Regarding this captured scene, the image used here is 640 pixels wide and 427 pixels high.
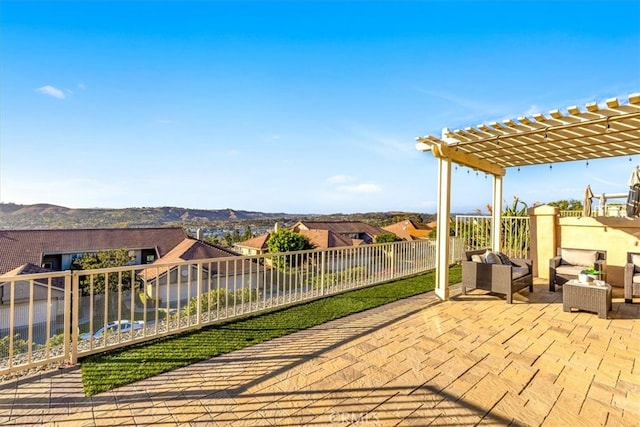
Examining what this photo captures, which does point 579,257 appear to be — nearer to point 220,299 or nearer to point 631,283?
point 631,283

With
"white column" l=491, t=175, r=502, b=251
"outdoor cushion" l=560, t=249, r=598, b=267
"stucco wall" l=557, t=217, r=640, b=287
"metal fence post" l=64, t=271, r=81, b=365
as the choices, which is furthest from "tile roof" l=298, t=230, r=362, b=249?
"metal fence post" l=64, t=271, r=81, b=365

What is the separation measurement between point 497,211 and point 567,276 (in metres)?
2.07

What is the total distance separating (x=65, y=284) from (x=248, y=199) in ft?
84.7

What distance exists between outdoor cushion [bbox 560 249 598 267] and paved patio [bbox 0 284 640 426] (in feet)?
8.29

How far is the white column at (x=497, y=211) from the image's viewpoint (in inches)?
288

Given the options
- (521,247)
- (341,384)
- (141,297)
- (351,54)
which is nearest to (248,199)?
(351,54)

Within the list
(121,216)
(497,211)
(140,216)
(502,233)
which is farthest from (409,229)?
(121,216)

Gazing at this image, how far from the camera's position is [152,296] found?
152 inches

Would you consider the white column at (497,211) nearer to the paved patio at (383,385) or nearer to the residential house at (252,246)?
the paved patio at (383,385)

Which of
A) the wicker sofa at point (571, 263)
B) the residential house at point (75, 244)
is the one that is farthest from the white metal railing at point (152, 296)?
the residential house at point (75, 244)

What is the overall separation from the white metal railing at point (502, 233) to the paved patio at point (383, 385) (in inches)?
202

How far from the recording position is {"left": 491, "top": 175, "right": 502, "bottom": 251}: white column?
288 inches

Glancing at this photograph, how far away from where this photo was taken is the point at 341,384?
258 centimetres

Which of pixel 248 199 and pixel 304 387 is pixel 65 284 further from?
pixel 248 199
